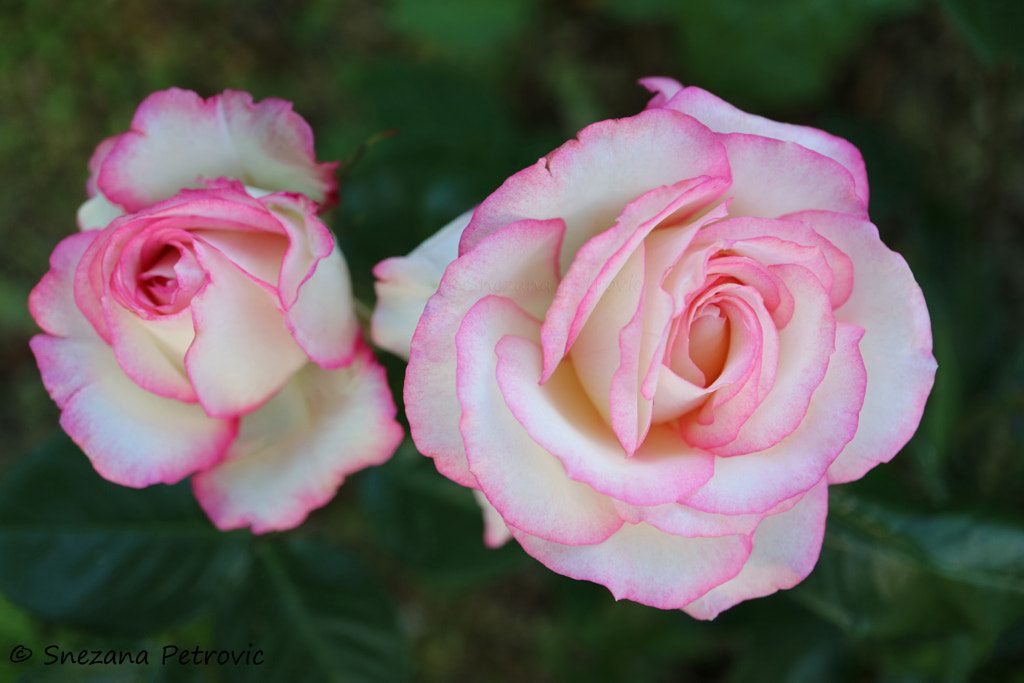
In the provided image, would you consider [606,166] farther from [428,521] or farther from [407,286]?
[428,521]

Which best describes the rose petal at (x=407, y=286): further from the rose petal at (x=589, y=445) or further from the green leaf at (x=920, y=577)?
the green leaf at (x=920, y=577)

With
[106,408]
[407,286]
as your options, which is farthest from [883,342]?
[106,408]

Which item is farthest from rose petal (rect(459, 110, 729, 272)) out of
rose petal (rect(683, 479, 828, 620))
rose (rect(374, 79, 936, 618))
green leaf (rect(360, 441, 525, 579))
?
green leaf (rect(360, 441, 525, 579))

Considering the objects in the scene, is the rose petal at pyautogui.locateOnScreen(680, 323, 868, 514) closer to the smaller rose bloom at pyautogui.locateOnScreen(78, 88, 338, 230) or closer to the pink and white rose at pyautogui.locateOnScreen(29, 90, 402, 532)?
the pink and white rose at pyautogui.locateOnScreen(29, 90, 402, 532)

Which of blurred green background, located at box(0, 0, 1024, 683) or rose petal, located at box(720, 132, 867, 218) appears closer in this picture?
rose petal, located at box(720, 132, 867, 218)

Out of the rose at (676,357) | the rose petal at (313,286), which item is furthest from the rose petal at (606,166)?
the rose petal at (313,286)

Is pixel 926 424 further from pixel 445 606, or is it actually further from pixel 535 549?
pixel 445 606

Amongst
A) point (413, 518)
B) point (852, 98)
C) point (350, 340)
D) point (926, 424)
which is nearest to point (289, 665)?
point (413, 518)
